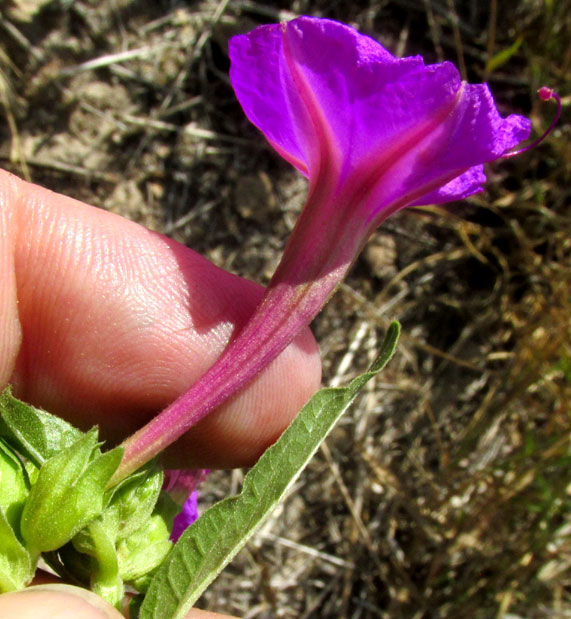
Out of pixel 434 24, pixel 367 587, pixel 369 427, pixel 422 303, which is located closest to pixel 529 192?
pixel 422 303

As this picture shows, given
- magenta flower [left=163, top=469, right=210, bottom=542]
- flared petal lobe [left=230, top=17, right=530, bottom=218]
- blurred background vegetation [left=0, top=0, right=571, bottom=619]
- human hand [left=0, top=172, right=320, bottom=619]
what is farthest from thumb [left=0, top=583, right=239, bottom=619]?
blurred background vegetation [left=0, top=0, right=571, bottom=619]

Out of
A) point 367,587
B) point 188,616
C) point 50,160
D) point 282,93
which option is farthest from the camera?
point 367,587

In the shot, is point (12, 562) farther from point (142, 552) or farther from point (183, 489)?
point (183, 489)

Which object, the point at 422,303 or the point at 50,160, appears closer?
the point at 50,160

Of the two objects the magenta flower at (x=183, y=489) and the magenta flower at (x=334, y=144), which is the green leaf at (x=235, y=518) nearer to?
the magenta flower at (x=334, y=144)

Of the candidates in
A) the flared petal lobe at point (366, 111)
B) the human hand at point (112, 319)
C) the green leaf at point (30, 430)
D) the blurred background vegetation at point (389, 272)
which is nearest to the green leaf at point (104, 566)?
the green leaf at point (30, 430)

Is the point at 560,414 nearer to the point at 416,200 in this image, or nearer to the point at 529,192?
the point at 529,192

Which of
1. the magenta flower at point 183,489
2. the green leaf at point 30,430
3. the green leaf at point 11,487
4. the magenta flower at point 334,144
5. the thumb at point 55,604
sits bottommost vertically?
the magenta flower at point 183,489

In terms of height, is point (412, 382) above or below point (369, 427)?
above
